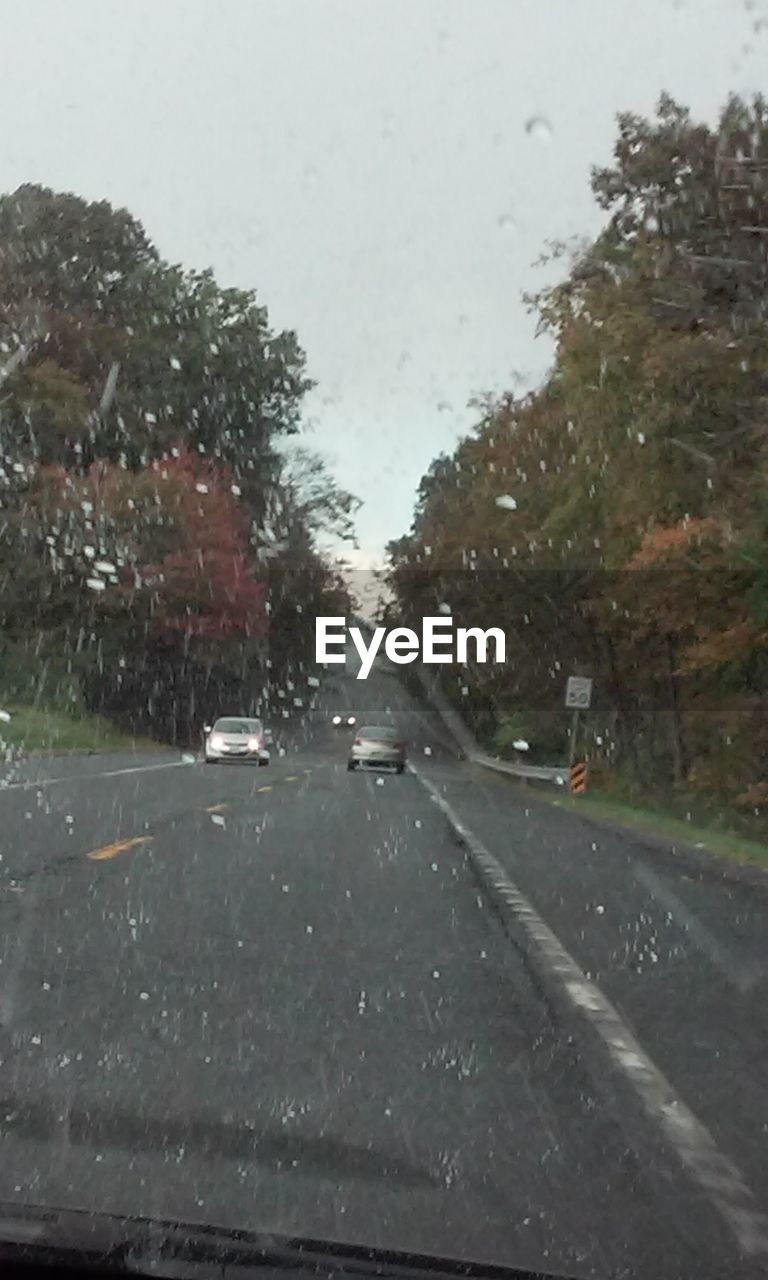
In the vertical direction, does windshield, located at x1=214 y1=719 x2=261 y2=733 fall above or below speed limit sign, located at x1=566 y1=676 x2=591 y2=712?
below

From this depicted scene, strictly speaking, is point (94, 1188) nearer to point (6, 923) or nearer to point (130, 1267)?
point (130, 1267)

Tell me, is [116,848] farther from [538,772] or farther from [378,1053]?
[538,772]

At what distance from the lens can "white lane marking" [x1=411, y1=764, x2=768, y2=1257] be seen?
568cm

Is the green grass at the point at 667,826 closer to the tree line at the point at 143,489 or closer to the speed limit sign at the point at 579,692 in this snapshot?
the speed limit sign at the point at 579,692

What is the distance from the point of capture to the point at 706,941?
1245cm

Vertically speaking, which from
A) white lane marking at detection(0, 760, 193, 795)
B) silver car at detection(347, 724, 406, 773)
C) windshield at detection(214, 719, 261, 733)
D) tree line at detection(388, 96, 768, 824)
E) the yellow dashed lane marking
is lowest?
the yellow dashed lane marking

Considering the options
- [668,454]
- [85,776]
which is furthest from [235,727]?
[668,454]

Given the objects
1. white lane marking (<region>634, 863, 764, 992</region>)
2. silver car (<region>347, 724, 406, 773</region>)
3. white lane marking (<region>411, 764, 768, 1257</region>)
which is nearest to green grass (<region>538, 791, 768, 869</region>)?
white lane marking (<region>634, 863, 764, 992</region>)

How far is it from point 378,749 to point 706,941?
3548 centimetres

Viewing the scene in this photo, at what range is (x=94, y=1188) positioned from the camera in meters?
5.65

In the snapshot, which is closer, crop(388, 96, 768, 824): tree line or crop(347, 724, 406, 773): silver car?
crop(388, 96, 768, 824): tree line

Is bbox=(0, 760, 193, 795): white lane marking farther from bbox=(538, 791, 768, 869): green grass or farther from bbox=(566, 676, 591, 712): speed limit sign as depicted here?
bbox=(566, 676, 591, 712): speed limit sign

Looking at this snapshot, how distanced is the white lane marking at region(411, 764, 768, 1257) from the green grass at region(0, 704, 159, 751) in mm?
40680

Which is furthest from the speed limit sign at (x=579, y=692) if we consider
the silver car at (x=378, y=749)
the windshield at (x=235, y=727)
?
the windshield at (x=235, y=727)
